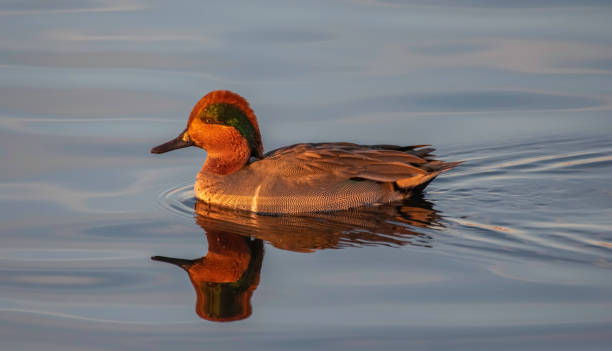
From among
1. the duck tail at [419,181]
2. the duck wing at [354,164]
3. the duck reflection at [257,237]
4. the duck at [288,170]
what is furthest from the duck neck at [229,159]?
the duck tail at [419,181]

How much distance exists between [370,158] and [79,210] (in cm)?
301

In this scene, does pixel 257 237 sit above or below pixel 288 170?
below

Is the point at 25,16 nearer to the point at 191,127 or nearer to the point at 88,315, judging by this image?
the point at 191,127

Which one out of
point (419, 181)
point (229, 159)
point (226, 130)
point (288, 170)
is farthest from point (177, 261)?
point (419, 181)

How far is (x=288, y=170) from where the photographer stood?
10680 millimetres

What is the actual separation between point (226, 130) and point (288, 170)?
A: 2.99 ft

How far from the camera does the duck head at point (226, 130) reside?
1107 cm

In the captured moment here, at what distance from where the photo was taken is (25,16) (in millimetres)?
17516

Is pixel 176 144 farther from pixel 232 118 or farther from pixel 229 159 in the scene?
pixel 232 118

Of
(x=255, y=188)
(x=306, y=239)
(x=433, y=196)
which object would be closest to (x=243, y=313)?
(x=306, y=239)

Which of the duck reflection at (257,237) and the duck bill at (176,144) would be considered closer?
the duck reflection at (257,237)

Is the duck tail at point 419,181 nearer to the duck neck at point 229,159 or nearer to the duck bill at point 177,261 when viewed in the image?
the duck neck at point 229,159

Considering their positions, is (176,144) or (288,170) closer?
(288,170)

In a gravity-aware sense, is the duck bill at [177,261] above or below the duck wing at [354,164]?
below
